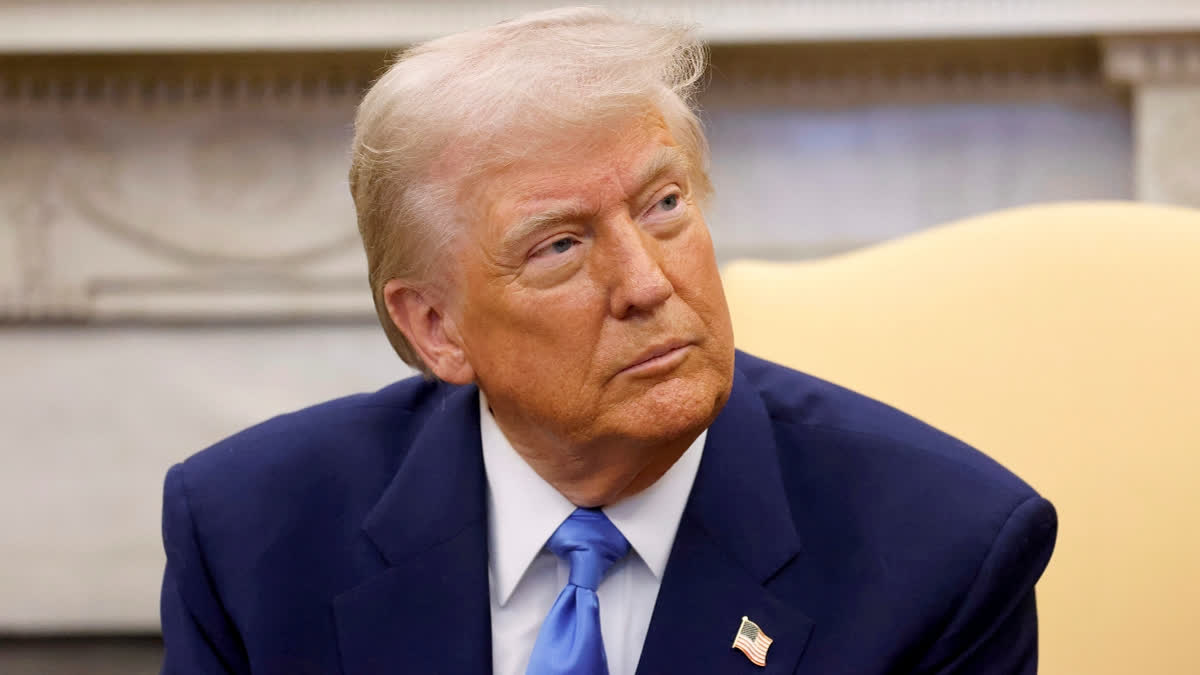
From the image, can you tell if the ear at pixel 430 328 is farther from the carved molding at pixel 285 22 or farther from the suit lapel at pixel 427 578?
the carved molding at pixel 285 22

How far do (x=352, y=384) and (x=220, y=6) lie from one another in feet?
2.74

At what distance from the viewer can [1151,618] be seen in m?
1.41

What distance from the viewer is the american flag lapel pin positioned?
127cm

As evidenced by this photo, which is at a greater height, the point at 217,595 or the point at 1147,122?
the point at 1147,122

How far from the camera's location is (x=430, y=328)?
1.46 m

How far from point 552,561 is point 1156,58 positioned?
1.83 metres

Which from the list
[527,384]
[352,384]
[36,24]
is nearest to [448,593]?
[527,384]

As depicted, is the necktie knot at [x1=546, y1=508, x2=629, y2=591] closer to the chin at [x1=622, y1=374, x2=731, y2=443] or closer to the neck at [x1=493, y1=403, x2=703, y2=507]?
the neck at [x1=493, y1=403, x2=703, y2=507]

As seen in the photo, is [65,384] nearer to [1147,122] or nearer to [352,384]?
[352,384]

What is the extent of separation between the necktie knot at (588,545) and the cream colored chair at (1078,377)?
43 centimetres

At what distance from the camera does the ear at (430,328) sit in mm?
1424

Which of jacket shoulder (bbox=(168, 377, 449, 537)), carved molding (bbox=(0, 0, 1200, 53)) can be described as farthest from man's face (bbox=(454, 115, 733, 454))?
carved molding (bbox=(0, 0, 1200, 53))

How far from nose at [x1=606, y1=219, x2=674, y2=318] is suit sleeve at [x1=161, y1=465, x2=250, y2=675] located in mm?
550

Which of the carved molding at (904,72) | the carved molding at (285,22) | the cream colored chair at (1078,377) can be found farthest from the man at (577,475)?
the carved molding at (904,72)
